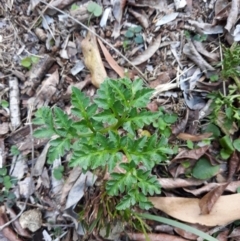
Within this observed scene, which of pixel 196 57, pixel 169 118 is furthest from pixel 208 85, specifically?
pixel 169 118

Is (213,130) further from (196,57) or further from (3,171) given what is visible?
(3,171)

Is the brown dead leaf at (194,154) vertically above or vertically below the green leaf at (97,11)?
below

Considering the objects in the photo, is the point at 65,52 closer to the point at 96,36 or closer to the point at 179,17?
the point at 96,36

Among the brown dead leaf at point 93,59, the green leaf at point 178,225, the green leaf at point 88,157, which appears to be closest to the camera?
the green leaf at point 88,157

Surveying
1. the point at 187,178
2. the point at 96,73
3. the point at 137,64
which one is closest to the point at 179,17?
the point at 137,64

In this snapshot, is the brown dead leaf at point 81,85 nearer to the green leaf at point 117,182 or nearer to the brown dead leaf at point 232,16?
the green leaf at point 117,182

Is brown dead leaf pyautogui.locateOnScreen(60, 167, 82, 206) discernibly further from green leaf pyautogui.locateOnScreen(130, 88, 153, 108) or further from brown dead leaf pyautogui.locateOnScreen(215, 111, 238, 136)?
brown dead leaf pyautogui.locateOnScreen(215, 111, 238, 136)

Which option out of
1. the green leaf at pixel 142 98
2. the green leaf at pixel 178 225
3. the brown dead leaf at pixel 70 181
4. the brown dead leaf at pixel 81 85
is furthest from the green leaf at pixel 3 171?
the green leaf at pixel 142 98
